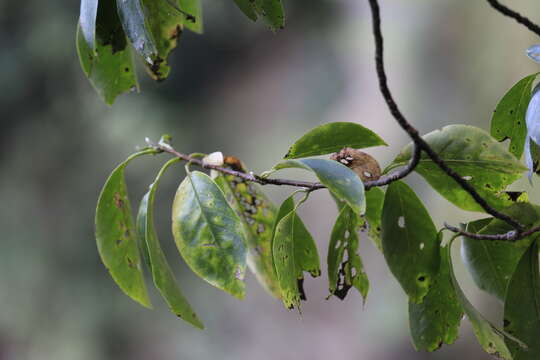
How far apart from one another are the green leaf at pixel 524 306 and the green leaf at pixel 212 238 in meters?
0.24

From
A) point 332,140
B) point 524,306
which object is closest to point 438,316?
point 524,306

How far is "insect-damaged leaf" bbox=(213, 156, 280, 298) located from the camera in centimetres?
66

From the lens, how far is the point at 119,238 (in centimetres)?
61

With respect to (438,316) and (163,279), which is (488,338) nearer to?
(438,316)

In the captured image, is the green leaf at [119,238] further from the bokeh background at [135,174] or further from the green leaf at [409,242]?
the bokeh background at [135,174]

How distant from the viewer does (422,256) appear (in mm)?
506

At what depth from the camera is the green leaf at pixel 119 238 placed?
23.5 inches

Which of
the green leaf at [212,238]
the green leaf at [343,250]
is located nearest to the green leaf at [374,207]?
the green leaf at [343,250]

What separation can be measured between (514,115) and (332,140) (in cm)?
18

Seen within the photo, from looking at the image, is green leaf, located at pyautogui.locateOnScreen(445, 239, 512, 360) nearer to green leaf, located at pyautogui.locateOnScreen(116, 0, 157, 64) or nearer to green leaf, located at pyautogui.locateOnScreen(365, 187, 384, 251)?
green leaf, located at pyautogui.locateOnScreen(365, 187, 384, 251)

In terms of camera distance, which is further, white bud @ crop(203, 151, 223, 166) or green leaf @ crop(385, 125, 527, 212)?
white bud @ crop(203, 151, 223, 166)

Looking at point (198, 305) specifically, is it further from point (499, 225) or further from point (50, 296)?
point (499, 225)

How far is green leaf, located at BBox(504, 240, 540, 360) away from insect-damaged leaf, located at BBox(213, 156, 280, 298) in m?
0.25

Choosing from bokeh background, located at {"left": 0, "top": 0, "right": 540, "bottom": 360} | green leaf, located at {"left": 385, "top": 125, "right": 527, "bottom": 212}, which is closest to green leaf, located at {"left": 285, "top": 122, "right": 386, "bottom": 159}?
green leaf, located at {"left": 385, "top": 125, "right": 527, "bottom": 212}
